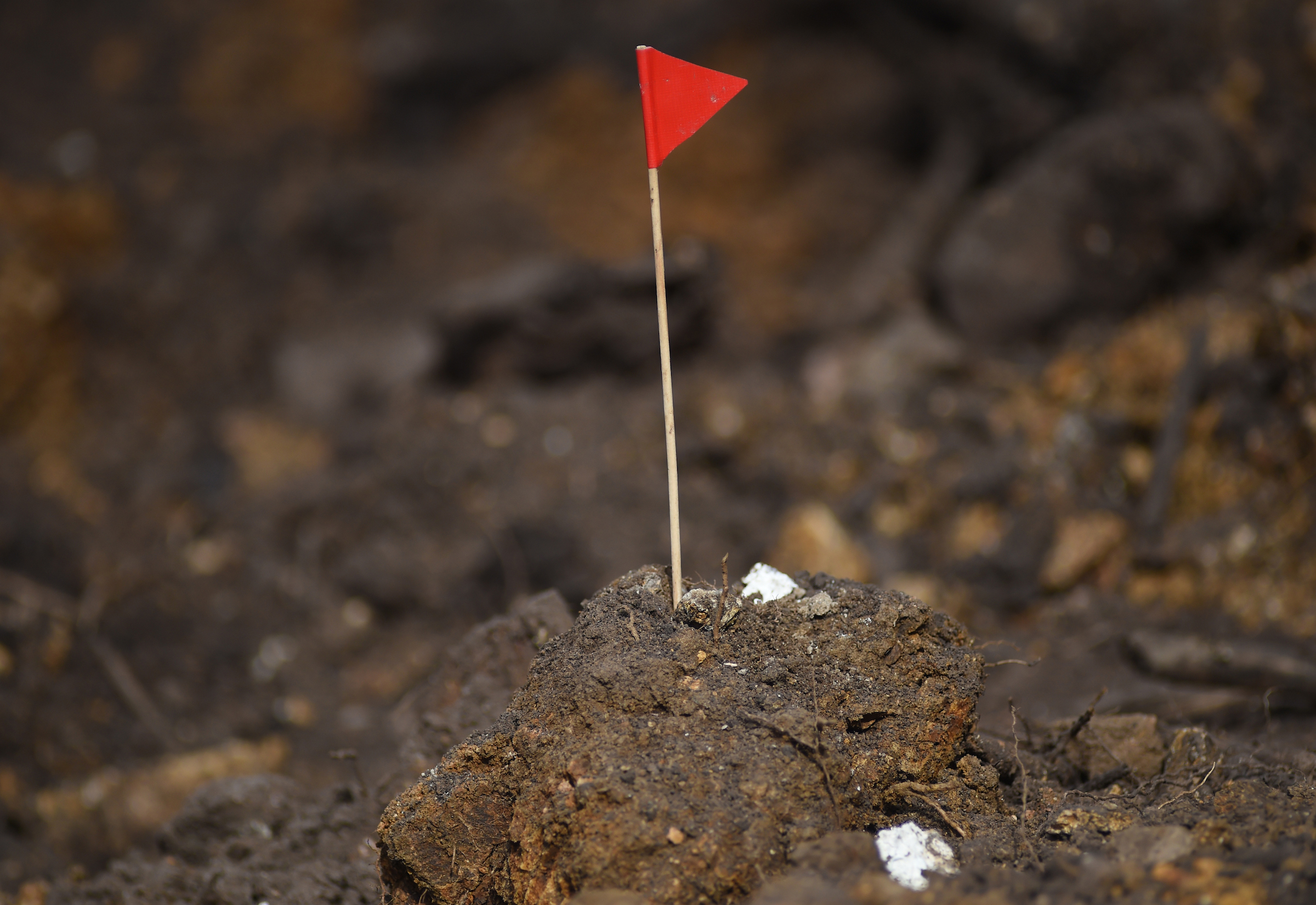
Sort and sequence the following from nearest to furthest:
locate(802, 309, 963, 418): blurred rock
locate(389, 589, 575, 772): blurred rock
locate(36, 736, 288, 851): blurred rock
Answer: locate(389, 589, 575, 772): blurred rock
locate(36, 736, 288, 851): blurred rock
locate(802, 309, 963, 418): blurred rock

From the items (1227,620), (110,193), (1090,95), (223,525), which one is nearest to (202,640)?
(223,525)

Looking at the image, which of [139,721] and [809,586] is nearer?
[809,586]

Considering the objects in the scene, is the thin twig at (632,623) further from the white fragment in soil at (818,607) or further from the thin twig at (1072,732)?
the thin twig at (1072,732)

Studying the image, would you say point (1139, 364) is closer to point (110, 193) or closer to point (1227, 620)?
point (1227, 620)

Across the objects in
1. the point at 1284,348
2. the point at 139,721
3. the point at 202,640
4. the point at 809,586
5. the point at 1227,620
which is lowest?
the point at 139,721

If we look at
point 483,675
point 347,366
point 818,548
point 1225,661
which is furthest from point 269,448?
point 1225,661

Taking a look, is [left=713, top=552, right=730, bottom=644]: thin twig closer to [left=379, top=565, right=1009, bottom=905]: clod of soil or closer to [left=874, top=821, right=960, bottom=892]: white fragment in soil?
[left=379, top=565, right=1009, bottom=905]: clod of soil

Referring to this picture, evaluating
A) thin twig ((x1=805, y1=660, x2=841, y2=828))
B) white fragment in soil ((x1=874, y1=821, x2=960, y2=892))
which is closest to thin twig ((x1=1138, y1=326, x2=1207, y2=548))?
white fragment in soil ((x1=874, y1=821, x2=960, y2=892))
